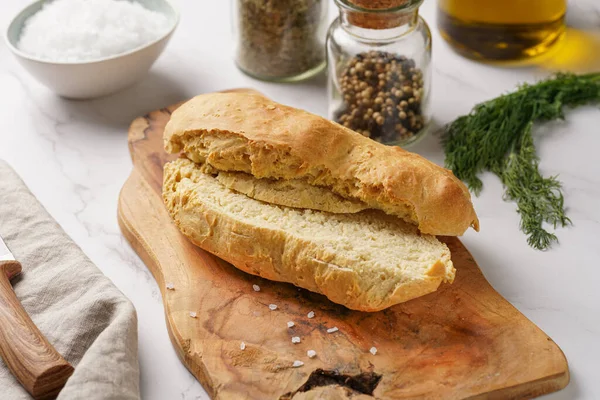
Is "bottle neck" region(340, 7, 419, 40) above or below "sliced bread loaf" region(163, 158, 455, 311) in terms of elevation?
above

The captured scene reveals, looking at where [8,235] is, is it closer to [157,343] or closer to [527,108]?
[157,343]

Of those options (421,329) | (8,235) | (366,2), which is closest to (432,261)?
(421,329)

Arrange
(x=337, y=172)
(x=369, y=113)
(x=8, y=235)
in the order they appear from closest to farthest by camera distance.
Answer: (x=337, y=172)
(x=8, y=235)
(x=369, y=113)

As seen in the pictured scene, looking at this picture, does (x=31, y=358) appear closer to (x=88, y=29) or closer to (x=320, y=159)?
(x=320, y=159)

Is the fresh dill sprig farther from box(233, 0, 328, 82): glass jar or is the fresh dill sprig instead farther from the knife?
the knife

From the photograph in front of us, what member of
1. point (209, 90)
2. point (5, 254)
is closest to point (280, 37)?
point (209, 90)

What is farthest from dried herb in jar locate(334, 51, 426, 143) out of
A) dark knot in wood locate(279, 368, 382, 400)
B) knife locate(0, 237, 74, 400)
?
knife locate(0, 237, 74, 400)
